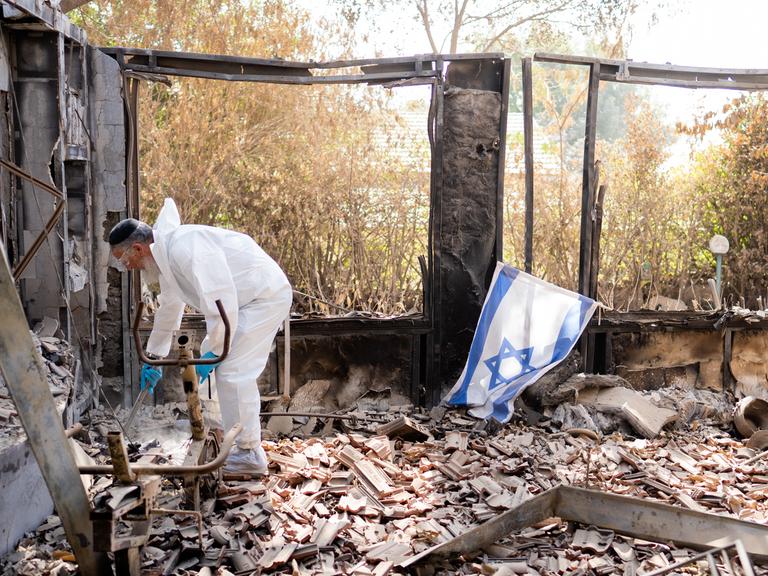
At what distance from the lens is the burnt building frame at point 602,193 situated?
7.38 metres

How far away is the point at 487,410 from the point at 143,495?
3.83 meters

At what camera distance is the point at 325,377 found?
7516 mm

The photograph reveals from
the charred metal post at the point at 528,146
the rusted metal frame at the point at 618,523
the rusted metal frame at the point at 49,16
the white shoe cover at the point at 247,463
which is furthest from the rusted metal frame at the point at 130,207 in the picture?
the rusted metal frame at the point at 618,523

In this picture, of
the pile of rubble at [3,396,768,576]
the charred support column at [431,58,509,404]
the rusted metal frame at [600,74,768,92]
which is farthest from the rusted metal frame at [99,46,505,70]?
the pile of rubble at [3,396,768,576]

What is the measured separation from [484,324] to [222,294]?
290cm

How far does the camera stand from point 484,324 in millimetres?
7195

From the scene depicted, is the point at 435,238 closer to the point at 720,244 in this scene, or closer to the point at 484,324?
the point at 484,324

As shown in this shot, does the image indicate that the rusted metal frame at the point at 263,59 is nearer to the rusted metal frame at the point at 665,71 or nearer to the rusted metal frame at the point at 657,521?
the rusted metal frame at the point at 665,71

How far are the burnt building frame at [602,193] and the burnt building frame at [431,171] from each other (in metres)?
0.30

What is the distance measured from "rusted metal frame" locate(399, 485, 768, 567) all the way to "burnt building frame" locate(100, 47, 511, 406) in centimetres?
284

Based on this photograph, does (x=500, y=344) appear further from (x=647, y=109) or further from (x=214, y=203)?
(x=647, y=109)

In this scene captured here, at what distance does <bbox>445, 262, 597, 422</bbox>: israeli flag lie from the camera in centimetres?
679

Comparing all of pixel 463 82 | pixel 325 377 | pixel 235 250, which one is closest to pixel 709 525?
pixel 235 250

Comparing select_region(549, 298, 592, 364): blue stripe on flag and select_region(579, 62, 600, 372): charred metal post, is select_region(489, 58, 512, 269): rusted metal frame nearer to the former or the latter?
select_region(579, 62, 600, 372): charred metal post
